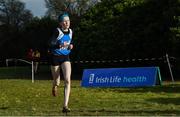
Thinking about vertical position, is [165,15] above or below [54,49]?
above

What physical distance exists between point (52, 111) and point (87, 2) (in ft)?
213

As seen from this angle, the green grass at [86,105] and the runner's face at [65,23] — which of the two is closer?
the green grass at [86,105]

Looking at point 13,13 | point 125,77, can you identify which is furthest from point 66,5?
point 125,77

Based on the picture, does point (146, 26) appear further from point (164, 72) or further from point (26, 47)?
point (26, 47)

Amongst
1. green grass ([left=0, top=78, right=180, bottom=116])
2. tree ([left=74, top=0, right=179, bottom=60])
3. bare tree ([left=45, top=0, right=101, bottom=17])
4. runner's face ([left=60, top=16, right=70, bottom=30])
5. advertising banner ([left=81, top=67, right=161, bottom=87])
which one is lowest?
green grass ([left=0, top=78, right=180, bottom=116])

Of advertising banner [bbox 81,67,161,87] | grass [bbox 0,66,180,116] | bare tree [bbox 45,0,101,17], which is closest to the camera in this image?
grass [bbox 0,66,180,116]

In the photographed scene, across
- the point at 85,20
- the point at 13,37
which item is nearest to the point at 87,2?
the point at 13,37

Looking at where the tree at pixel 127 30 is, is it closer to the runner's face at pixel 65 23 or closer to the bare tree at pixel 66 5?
the runner's face at pixel 65 23

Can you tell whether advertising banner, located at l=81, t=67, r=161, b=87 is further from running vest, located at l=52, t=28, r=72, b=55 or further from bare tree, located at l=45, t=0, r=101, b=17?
bare tree, located at l=45, t=0, r=101, b=17

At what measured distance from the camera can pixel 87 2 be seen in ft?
252

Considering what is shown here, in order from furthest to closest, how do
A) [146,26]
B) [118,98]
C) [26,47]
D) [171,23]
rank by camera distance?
[26,47], [146,26], [171,23], [118,98]

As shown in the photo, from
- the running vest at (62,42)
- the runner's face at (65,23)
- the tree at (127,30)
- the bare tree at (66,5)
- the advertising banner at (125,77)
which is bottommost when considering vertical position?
the advertising banner at (125,77)

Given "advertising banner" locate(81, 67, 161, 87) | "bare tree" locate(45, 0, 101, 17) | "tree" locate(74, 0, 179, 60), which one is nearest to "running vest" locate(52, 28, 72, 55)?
"advertising banner" locate(81, 67, 161, 87)

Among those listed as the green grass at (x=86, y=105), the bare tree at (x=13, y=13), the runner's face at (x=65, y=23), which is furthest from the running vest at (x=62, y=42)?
the bare tree at (x=13, y=13)
